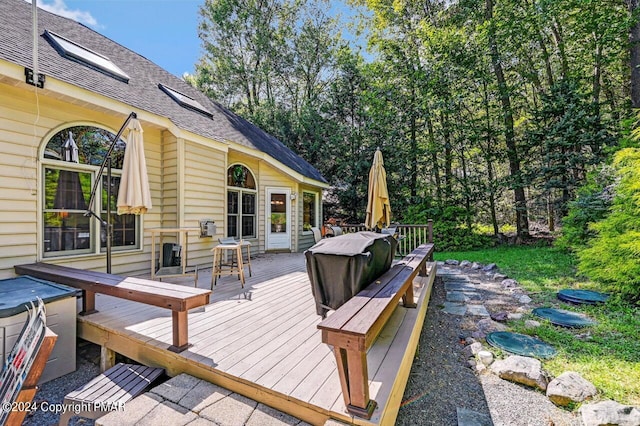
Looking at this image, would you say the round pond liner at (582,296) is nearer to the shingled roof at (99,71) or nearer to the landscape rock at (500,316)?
the landscape rock at (500,316)

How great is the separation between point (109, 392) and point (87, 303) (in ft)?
4.80

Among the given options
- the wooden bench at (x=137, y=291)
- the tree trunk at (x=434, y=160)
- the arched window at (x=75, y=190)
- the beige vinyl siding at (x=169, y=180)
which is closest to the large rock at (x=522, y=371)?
the wooden bench at (x=137, y=291)

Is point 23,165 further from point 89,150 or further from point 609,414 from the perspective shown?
point 609,414

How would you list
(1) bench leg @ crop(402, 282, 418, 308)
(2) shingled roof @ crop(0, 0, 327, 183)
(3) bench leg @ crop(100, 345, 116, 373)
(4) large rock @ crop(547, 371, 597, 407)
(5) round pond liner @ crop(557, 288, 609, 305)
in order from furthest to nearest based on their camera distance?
1. (5) round pond liner @ crop(557, 288, 609, 305)
2. (2) shingled roof @ crop(0, 0, 327, 183)
3. (1) bench leg @ crop(402, 282, 418, 308)
4. (3) bench leg @ crop(100, 345, 116, 373)
5. (4) large rock @ crop(547, 371, 597, 407)

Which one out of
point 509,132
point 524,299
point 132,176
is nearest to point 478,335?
point 524,299

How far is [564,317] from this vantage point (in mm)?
3936

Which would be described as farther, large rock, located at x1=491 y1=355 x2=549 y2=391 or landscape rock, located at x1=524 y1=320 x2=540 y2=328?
landscape rock, located at x1=524 y1=320 x2=540 y2=328

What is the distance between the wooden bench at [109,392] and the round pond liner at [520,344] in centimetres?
347

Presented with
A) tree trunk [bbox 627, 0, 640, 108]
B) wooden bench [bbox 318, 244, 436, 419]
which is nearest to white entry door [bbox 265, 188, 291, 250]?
wooden bench [bbox 318, 244, 436, 419]

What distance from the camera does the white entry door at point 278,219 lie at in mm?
8414

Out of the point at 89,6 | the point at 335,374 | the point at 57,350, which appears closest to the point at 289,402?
the point at 335,374

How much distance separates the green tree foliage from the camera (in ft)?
14.0

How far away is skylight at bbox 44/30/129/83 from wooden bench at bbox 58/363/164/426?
4.88 meters

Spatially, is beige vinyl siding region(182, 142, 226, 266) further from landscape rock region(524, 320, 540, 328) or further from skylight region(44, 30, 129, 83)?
landscape rock region(524, 320, 540, 328)
